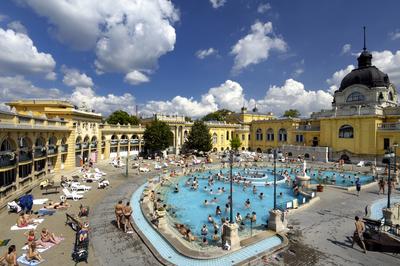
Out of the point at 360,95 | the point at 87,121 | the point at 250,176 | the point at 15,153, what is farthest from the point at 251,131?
the point at 15,153

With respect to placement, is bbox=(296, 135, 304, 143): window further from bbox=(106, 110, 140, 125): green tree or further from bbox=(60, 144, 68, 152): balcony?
bbox=(60, 144, 68, 152): balcony

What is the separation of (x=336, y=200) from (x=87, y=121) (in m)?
32.6

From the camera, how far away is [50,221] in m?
13.8

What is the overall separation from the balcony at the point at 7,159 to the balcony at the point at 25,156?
4.92 feet

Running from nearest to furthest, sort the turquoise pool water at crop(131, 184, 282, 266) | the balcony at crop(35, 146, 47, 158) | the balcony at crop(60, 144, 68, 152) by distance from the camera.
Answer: the turquoise pool water at crop(131, 184, 282, 266) → the balcony at crop(35, 146, 47, 158) → the balcony at crop(60, 144, 68, 152)

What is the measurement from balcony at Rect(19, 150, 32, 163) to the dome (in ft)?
164

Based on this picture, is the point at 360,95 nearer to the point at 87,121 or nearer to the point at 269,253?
the point at 269,253

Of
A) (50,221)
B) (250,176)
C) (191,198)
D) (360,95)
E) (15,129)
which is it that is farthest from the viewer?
Answer: (360,95)

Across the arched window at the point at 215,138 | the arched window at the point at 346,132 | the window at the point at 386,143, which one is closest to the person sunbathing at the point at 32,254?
the window at the point at 386,143

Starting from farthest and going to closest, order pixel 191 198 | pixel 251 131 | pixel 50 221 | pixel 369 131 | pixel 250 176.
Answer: pixel 251 131
pixel 369 131
pixel 250 176
pixel 191 198
pixel 50 221

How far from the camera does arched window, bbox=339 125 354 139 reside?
132 ft

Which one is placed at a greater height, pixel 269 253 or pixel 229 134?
pixel 229 134

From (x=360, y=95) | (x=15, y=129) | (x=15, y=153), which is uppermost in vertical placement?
(x=360, y=95)

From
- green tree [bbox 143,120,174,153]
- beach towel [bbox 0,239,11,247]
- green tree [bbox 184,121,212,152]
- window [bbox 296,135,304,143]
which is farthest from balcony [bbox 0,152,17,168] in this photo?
window [bbox 296,135,304,143]
